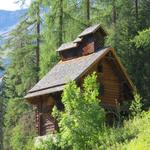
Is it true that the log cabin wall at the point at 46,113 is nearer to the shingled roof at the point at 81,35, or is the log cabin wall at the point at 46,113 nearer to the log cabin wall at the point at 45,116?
the log cabin wall at the point at 45,116

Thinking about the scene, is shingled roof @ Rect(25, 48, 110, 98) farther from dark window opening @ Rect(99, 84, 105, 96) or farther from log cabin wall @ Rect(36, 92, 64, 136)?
dark window opening @ Rect(99, 84, 105, 96)

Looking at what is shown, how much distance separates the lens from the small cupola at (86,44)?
40.2 m

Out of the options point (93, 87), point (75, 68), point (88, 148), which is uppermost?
point (75, 68)

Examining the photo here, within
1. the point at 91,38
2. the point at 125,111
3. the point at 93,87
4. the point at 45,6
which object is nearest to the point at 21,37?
the point at 45,6

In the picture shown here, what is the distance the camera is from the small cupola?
132ft

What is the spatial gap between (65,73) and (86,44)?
10.5 ft

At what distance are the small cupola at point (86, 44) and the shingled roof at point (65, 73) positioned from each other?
1.80ft

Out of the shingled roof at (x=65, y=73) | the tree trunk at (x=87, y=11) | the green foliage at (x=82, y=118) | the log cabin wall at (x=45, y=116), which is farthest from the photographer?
the tree trunk at (x=87, y=11)

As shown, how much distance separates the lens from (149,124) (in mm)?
22562

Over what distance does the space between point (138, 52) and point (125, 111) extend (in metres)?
12.7

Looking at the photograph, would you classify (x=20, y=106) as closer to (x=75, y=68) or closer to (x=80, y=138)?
(x=75, y=68)

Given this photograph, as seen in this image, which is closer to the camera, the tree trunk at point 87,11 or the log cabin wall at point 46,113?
the log cabin wall at point 46,113

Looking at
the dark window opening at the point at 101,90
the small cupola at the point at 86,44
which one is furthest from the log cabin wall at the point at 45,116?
the small cupola at the point at 86,44

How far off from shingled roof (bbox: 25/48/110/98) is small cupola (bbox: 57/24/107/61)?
21.6 inches
